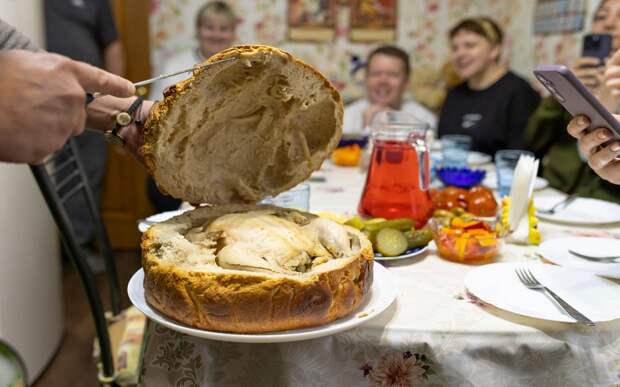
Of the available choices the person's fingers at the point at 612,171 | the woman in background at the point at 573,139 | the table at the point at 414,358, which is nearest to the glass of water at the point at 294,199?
the table at the point at 414,358

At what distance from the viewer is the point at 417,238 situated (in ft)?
3.61

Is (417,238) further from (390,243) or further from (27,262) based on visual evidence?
(27,262)

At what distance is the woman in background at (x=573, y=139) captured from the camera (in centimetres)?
200

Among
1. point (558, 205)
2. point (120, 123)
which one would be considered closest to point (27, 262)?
point (120, 123)

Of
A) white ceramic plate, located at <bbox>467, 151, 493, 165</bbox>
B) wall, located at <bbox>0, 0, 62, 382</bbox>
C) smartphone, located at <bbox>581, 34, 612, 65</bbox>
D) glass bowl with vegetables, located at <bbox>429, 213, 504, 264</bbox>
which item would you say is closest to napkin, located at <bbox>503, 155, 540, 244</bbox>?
glass bowl with vegetables, located at <bbox>429, 213, 504, 264</bbox>

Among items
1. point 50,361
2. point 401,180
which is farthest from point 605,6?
point 50,361

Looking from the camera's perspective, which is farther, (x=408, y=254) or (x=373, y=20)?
(x=373, y=20)

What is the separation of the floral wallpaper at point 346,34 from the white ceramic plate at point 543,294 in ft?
9.21

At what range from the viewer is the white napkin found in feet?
3.93

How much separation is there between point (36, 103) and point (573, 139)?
2235 millimetres

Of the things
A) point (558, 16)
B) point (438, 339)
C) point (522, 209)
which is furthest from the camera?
point (558, 16)

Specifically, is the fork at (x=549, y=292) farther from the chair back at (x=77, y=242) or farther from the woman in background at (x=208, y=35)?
the woman in background at (x=208, y=35)

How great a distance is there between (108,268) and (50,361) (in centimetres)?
73

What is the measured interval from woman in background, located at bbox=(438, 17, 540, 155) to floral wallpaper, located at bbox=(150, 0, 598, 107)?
1.19 ft
